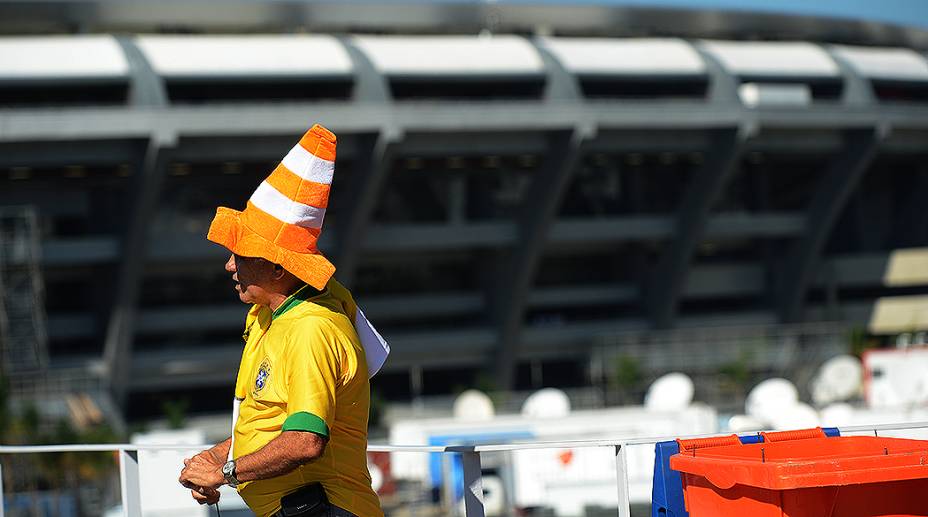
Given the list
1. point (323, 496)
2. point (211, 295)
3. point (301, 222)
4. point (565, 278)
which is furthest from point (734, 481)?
point (565, 278)

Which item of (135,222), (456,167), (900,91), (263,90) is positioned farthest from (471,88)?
(900,91)

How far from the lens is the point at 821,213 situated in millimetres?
44344

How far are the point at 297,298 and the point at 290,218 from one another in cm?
25

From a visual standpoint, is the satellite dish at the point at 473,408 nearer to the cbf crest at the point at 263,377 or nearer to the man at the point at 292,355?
the man at the point at 292,355

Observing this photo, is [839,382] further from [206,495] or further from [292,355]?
[292,355]

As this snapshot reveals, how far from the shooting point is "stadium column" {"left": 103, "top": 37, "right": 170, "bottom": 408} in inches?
1335

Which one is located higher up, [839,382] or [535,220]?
[535,220]

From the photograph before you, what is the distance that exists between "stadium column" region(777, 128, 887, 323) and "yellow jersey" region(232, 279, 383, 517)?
39.9 m

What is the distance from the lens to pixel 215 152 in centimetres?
3584

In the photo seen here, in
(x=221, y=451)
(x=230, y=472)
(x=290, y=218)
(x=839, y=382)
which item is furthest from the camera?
(x=839, y=382)

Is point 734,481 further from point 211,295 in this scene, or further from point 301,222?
point 211,295

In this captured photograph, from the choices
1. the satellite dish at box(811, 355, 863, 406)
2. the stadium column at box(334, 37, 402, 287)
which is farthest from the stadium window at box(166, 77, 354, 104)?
the satellite dish at box(811, 355, 863, 406)

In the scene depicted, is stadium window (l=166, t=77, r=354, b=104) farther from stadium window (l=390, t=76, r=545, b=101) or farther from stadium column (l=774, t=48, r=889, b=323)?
stadium column (l=774, t=48, r=889, b=323)

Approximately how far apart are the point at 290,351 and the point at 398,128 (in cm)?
3211
